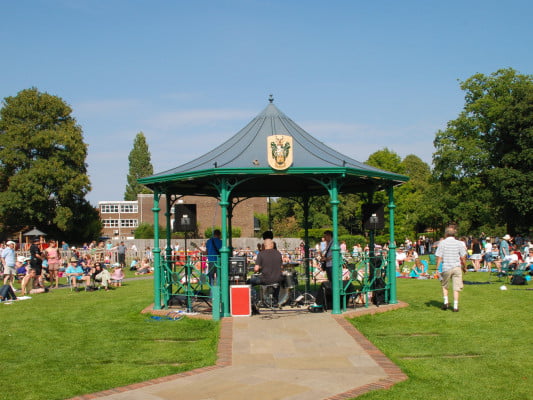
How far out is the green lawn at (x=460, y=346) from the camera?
6398mm

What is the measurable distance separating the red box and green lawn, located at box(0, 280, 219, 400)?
2.35 feet

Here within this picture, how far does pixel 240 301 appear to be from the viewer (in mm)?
11438

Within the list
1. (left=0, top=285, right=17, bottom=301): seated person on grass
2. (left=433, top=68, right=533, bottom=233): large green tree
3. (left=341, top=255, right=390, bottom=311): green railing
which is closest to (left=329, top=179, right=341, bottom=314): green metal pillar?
(left=341, top=255, right=390, bottom=311): green railing

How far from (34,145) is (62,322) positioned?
126ft

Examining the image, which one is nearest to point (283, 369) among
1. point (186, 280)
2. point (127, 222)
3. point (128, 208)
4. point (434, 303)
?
point (186, 280)

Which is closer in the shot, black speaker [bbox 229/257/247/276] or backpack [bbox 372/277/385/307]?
black speaker [bbox 229/257/247/276]

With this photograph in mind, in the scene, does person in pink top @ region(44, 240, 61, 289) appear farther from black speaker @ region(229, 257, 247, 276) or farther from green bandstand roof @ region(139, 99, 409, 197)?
black speaker @ region(229, 257, 247, 276)

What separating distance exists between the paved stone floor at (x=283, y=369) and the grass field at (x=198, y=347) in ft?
0.93

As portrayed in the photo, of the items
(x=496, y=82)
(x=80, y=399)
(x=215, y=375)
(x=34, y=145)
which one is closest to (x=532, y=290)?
(x=215, y=375)

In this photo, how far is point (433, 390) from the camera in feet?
20.9

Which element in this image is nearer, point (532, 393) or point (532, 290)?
point (532, 393)

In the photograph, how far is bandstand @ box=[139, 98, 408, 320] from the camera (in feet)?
37.2

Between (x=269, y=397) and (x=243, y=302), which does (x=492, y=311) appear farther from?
(x=269, y=397)

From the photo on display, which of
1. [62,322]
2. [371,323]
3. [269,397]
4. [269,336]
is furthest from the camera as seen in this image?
[62,322]
